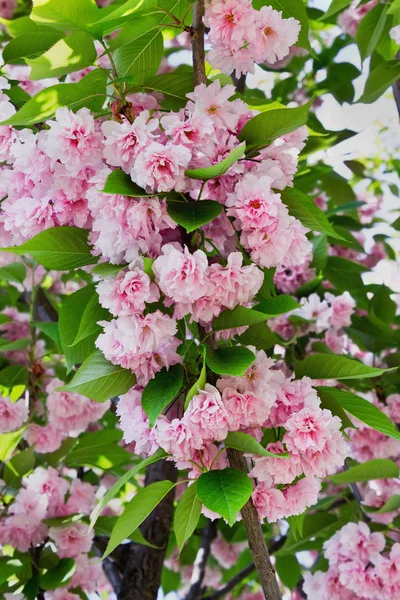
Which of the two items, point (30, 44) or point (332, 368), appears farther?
point (30, 44)

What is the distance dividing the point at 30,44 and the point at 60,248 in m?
0.43

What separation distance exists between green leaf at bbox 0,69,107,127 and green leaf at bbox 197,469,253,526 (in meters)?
0.49

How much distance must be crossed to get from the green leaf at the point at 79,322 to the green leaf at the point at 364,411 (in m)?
0.31

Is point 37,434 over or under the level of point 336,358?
under

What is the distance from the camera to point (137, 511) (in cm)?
85

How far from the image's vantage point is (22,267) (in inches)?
69.2

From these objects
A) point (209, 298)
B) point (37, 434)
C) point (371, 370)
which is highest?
point (209, 298)

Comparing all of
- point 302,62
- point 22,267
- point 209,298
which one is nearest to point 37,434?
point 22,267

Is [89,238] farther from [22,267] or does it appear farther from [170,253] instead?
[22,267]

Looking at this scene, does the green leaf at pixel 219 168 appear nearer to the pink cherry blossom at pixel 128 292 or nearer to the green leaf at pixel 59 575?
the pink cherry blossom at pixel 128 292

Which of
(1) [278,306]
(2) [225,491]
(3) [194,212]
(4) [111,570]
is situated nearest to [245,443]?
(2) [225,491]

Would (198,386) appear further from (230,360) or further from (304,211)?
(304,211)

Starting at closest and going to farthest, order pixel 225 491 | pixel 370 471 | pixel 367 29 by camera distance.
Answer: pixel 225 491 < pixel 370 471 < pixel 367 29

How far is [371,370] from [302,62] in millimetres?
1998
